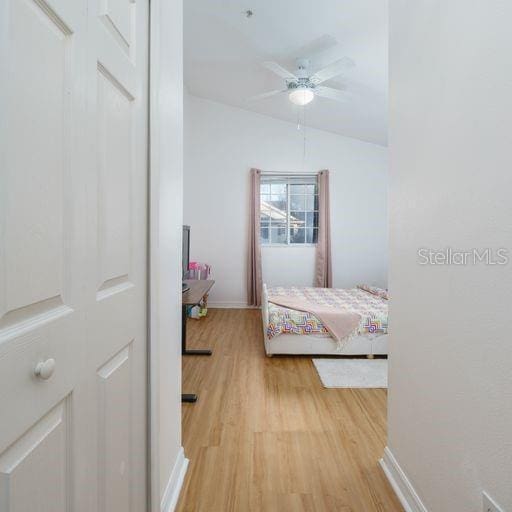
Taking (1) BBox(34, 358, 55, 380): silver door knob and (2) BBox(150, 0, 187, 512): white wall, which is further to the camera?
(2) BBox(150, 0, 187, 512): white wall

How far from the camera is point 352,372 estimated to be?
2734 millimetres

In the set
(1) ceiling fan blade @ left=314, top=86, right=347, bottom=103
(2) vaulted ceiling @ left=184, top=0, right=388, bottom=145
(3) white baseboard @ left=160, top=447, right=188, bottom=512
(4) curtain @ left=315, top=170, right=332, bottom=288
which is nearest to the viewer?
(3) white baseboard @ left=160, top=447, right=188, bottom=512

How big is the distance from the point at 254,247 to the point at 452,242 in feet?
14.1

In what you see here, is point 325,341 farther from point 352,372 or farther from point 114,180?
point 114,180

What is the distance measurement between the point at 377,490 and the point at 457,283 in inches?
41.1

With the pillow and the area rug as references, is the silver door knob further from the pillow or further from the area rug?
the pillow

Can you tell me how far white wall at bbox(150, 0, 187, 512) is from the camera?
1120 millimetres

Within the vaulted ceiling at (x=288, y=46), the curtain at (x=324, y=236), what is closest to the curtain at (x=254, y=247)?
the curtain at (x=324, y=236)

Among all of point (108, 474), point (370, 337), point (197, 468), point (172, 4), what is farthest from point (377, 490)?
point (172, 4)

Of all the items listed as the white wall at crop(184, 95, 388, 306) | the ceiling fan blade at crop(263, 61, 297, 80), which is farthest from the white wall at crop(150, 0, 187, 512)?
the white wall at crop(184, 95, 388, 306)

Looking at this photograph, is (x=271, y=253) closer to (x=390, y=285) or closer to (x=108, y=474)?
(x=390, y=285)

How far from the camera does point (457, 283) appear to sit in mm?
1025

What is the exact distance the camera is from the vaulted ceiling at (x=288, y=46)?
2766 mm

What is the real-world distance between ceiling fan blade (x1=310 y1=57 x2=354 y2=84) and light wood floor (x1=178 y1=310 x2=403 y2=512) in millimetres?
2767
